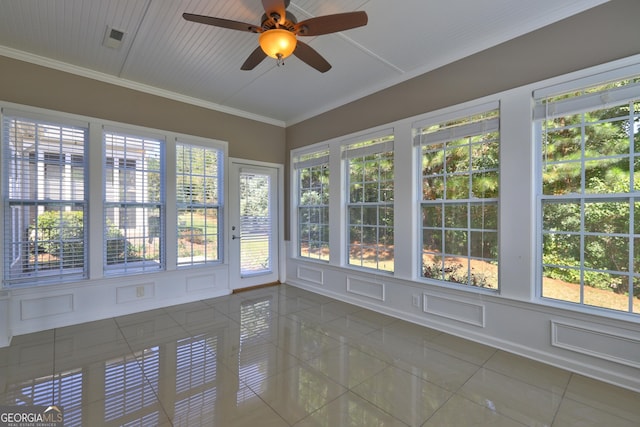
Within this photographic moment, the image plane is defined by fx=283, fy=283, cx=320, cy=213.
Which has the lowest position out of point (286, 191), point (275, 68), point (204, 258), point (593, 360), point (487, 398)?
point (487, 398)

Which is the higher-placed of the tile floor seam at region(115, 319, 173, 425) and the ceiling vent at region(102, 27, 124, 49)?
the ceiling vent at region(102, 27, 124, 49)

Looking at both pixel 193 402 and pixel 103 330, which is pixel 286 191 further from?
pixel 193 402

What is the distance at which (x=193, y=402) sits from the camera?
6.63ft

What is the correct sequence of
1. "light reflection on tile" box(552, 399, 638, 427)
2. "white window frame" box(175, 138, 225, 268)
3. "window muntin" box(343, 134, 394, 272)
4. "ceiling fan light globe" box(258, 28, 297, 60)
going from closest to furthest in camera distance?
"light reflection on tile" box(552, 399, 638, 427) < "ceiling fan light globe" box(258, 28, 297, 60) < "window muntin" box(343, 134, 394, 272) < "white window frame" box(175, 138, 225, 268)

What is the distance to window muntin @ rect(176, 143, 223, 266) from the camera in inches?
167

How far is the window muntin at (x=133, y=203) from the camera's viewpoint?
145 inches

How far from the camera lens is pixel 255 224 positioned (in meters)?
5.10

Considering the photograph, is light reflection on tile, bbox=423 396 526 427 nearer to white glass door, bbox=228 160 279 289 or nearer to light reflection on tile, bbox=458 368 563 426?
light reflection on tile, bbox=458 368 563 426

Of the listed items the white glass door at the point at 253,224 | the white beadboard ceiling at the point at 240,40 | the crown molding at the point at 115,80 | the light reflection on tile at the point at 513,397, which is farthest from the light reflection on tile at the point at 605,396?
the crown molding at the point at 115,80

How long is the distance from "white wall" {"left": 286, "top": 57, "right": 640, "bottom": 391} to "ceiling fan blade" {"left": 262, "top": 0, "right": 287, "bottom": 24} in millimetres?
2050

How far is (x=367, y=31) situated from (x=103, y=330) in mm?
4289

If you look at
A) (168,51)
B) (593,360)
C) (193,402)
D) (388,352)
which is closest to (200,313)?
(193,402)

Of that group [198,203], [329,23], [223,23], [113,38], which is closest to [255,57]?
[223,23]

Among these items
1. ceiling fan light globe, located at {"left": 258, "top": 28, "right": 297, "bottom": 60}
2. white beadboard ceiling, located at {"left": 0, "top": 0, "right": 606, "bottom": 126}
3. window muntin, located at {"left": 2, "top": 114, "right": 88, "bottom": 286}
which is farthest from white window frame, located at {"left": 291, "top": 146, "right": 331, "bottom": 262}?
window muntin, located at {"left": 2, "top": 114, "right": 88, "bottom": 286}
